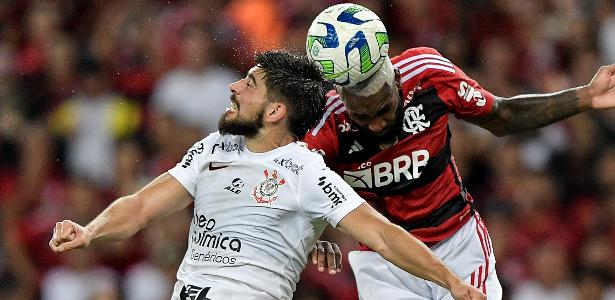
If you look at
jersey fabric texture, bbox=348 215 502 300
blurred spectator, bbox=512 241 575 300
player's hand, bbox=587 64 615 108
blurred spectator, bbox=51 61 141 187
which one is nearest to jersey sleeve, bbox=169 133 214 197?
jersey fabric texture, bbox=348 215 502 300

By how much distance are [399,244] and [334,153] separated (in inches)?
37.7

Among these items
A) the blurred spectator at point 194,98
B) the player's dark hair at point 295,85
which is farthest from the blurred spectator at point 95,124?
the player's dark hair at point 295,85

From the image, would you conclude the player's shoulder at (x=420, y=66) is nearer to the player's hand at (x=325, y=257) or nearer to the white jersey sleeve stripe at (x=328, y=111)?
the white jersey sleeve stripe at (x=328, y=111)

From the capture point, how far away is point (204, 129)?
11.2 m

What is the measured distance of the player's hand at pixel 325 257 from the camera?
642 centimetres

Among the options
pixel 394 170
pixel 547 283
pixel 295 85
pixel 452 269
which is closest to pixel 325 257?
pixel 394 170

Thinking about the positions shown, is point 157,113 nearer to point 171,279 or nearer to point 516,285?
point 171,279

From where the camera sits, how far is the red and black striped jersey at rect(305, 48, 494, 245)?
642 cm

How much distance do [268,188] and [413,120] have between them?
0.99 m

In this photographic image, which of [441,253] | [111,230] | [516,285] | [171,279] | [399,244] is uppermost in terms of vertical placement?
[111,230]

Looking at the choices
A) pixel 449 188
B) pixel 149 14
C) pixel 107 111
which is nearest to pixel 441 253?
pixel 449 188

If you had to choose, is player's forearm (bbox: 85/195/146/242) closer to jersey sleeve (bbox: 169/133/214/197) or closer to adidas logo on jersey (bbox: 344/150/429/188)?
jersey sleeve (bbox: 169/133/214/197)

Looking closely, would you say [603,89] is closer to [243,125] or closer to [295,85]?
[295,85]

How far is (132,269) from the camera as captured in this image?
1073 centimetres
